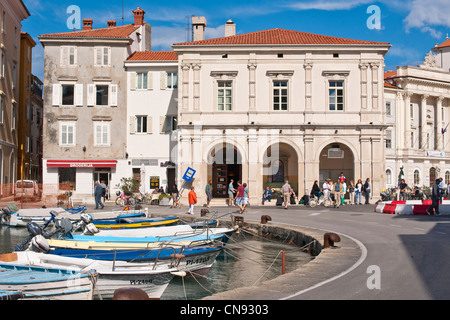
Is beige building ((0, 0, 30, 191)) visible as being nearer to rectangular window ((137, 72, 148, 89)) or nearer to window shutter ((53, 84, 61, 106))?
window shutter ((53, 84, 61, 106))

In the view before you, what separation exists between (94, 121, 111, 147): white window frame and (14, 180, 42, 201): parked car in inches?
340

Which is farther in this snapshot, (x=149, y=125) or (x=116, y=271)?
(x=149, y=125)

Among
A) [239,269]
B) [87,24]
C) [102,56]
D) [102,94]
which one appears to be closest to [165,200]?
[102,94]

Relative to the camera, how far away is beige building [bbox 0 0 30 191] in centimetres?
4034

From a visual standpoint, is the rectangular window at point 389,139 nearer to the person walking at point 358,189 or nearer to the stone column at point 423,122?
the stone column at point 423,122

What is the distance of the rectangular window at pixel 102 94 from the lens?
44.6m

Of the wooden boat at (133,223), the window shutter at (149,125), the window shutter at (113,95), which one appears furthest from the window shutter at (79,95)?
the wooden boat at (133,223)

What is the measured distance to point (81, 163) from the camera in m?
43.7

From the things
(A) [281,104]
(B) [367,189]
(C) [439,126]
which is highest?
(C) [439,126]

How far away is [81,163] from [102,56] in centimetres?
938

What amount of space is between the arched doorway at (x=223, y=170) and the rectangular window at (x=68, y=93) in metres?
13.4

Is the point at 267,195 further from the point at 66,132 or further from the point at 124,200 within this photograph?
the point at 66,132

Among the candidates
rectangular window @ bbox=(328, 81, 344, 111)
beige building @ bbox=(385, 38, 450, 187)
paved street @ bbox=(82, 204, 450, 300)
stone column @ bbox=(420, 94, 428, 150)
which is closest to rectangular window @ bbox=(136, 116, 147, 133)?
rectangular window @ bbox=(328, 81, 344, 111)
